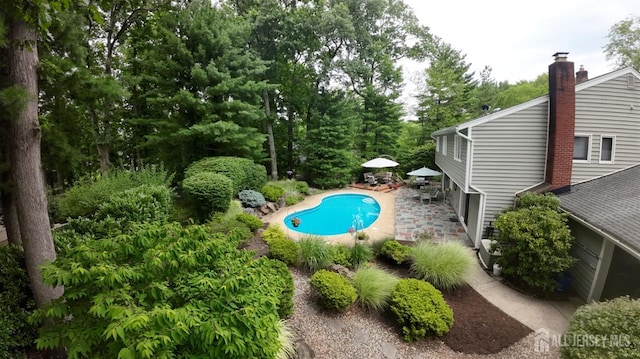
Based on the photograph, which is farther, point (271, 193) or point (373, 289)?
point (271, 193)

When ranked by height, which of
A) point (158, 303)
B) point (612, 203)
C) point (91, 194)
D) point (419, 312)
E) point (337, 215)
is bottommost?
point (337, 215)

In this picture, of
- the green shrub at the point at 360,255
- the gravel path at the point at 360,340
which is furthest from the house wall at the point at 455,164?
the gravel path at the point at 360,340

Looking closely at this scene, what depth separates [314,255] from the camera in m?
6.75

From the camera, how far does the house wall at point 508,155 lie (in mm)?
8445

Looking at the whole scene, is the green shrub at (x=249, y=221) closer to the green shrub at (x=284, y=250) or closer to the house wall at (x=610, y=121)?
the green shrub at (x=284, y=250)

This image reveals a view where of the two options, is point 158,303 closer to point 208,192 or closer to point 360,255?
point 360,255

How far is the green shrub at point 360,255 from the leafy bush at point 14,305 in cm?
602

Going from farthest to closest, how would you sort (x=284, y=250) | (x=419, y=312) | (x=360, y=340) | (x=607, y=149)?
(x=607, y=149)
(x=284, y=250)
(x=419, y=312)
(x=360, y=340)

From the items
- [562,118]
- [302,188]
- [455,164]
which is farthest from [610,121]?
[302,188]

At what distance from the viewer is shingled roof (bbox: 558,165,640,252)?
201 inches

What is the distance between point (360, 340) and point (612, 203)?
273 inches

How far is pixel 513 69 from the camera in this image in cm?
3228

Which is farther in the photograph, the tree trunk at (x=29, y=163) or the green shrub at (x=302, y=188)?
the green shrub at (x=302, y=188)

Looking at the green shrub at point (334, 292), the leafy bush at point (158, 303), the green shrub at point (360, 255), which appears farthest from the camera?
the green shrub at point (360, 255)
